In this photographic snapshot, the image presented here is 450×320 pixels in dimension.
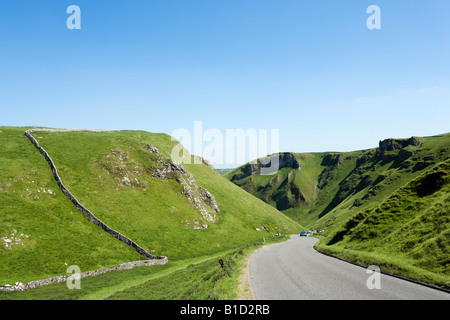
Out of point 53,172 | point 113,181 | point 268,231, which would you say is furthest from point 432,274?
point 268,231

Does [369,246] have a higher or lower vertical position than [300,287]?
lower

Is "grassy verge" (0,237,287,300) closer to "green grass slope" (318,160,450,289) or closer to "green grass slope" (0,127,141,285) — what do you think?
"green grass slope" (0,127,141,285)

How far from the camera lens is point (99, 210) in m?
51.0

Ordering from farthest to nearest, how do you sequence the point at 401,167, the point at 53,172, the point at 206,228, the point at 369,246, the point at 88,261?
the point at 401,167, the point at 206,228, the point at 53,172, the point at 88,261, the point at 369,246

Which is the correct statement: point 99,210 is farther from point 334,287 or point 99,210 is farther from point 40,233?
point 334,287

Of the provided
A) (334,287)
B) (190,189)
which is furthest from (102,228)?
(334,287)

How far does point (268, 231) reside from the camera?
89250 millimetres

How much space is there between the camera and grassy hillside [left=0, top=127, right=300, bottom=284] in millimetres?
37438

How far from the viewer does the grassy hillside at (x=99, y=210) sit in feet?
123
